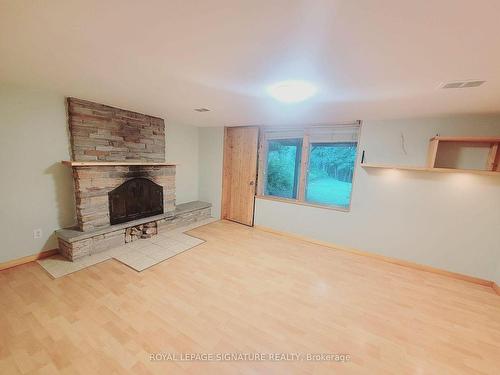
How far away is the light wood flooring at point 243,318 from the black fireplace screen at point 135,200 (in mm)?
867

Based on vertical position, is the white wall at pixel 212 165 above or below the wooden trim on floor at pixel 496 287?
above

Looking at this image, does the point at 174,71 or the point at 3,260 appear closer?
the point at 174,71

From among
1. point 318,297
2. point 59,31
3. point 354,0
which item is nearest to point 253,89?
point 354,0

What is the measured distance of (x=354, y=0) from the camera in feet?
2.82

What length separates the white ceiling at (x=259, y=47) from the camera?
37.7 inches

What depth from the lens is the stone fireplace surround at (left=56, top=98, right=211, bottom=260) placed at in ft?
9.18

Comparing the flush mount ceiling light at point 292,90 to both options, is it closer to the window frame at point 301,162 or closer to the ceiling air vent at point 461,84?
the ceiling air vent at point 461,84

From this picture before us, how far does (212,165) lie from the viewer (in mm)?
4812

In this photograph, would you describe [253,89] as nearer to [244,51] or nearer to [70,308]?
[244,51]

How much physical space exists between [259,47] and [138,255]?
9.84 ft

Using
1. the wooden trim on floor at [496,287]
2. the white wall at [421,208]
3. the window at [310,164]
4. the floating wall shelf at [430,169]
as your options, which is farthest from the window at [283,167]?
the wooden trim on floor at [496,287]

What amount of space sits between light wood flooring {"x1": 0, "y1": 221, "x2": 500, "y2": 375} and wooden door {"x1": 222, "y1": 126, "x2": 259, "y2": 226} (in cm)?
173

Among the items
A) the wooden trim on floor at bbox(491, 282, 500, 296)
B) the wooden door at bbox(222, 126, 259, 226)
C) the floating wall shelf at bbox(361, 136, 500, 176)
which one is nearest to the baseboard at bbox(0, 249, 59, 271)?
the wooden door at bbox(222, 126, 259, 226)

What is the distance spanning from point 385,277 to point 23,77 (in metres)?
4.78
